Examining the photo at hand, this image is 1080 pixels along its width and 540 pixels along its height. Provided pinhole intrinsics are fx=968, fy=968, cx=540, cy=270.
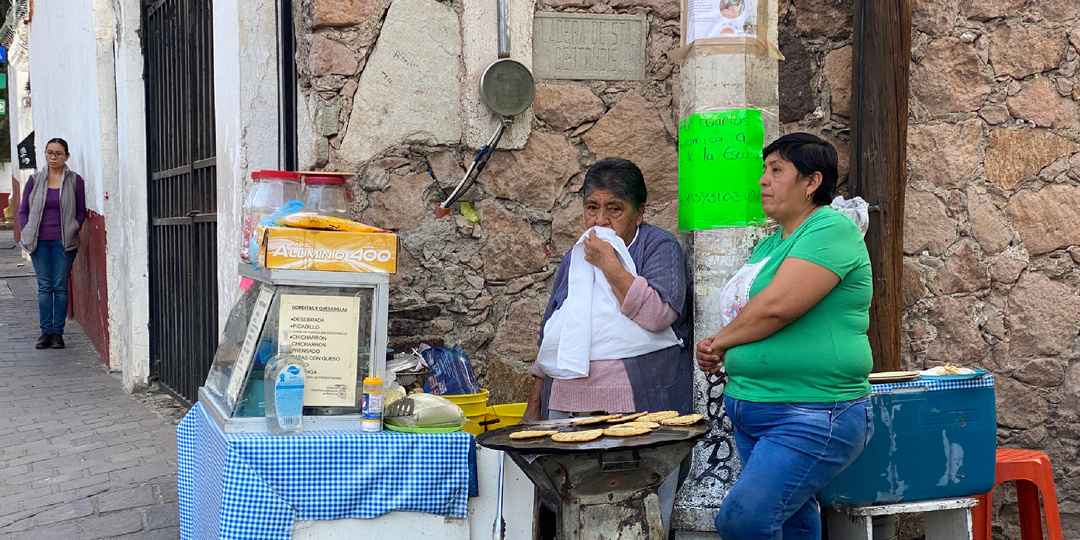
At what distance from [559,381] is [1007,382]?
2.24 metres

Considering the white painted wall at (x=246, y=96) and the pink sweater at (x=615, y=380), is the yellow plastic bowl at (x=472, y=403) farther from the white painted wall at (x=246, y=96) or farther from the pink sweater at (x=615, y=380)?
the white painted wall at (x=246, y=96)

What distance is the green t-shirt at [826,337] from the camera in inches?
108

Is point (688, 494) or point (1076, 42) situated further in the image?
point (1076, 42)

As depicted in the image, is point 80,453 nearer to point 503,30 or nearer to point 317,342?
point 317,342

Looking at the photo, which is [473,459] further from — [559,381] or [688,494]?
[688,494]

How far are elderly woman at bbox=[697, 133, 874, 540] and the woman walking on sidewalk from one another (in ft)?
23.6

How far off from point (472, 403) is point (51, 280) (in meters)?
6.16

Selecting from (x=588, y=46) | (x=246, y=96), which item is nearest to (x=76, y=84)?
(x=246, y=96)

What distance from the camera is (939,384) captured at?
3.33 m

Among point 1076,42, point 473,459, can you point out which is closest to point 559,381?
point 473,459

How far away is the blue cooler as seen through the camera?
325 centimetres

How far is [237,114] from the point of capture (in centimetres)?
443

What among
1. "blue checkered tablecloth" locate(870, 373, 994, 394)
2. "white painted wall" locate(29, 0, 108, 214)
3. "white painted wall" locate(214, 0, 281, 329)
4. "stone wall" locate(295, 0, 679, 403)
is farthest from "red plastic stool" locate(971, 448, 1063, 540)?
"white painted wall" locate(29, 0, 108, 214)

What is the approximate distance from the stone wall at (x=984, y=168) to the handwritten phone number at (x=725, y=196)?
3.51ft
